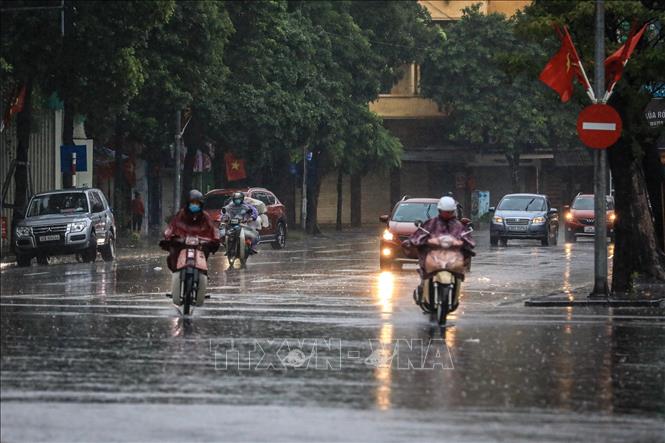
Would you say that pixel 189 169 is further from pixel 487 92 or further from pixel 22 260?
pixel 487 92

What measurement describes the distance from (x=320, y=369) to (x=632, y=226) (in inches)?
540

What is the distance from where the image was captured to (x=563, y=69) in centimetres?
2483

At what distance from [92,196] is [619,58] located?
706 inches

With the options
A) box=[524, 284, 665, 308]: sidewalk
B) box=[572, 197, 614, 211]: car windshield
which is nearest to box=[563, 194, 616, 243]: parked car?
box=[572, 197, 614, 211]: car windshield

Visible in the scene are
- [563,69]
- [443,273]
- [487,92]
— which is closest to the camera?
[443,273]

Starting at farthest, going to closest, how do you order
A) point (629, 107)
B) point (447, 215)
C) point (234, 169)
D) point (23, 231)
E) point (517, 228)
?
point (234, 169) → point (517, 228) → point (23, 231) → point (629, 107) → point (447, 215)

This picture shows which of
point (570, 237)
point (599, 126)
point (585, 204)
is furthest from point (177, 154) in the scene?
point (599, 126)

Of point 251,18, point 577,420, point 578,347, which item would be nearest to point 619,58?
point 578,347

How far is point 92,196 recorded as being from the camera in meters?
38.8

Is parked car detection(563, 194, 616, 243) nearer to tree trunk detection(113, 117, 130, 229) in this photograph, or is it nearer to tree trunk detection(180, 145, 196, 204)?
tree trunk detection(180, 145, 196, 204)

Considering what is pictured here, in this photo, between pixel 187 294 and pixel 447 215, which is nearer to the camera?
pixel 447 215

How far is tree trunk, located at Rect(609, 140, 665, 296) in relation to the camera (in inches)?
1022

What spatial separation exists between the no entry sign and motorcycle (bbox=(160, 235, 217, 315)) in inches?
256

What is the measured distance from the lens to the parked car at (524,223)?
163 feet
